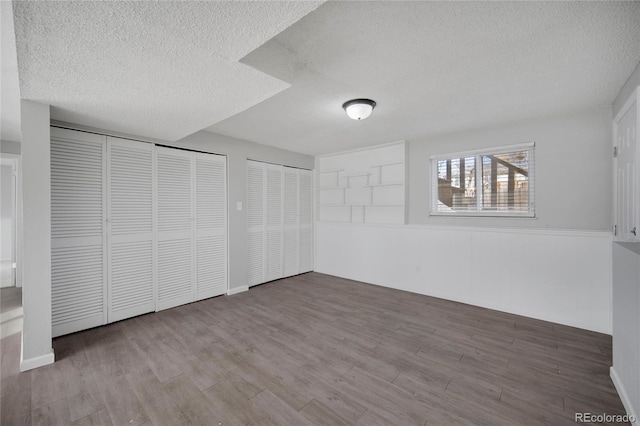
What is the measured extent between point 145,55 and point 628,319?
3684mm

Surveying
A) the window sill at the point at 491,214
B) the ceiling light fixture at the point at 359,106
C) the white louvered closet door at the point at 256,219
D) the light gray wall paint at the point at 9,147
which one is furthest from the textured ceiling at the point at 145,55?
the window sill at the point at 491,214

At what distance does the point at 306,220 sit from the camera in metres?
5.74

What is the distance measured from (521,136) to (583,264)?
1.73 metres

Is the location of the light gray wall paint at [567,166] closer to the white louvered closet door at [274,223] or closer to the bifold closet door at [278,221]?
the bifold closet door at [278,221]

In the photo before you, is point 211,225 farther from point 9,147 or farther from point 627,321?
point 627,321

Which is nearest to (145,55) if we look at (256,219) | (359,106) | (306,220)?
(359,106)

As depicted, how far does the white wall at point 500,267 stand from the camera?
304 cm

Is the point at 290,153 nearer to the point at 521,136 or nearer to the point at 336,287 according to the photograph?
the point at 336,287

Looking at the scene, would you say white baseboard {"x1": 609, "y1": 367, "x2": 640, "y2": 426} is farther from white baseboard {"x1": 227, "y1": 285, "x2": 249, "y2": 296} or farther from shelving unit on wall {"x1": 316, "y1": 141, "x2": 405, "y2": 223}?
white baseboard {"x1": 227, "y1": 285, "x2": 249, "y2": 296}

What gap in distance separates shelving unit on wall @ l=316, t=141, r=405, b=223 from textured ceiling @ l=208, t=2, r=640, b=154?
1343mm

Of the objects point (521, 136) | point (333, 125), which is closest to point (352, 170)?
point (333, 125)

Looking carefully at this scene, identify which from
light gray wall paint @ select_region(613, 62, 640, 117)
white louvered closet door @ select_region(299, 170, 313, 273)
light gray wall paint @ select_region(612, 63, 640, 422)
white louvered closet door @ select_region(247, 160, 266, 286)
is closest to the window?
light gray wall paint @ select_region(613, 62, 640, 117)

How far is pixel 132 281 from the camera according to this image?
3.33 m

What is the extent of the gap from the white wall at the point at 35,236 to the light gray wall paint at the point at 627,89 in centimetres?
496
